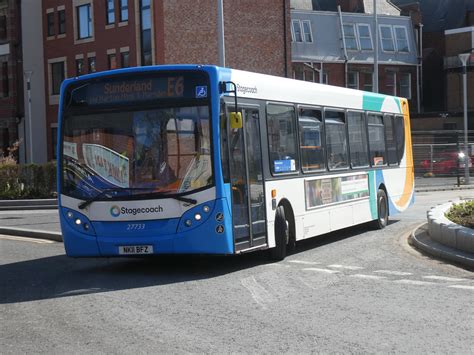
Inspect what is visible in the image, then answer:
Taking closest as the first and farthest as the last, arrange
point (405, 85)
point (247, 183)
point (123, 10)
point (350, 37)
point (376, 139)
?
point (247, 183) < point (376, 139) < point (123, 10) < point (350, 37) < point (405, 85)

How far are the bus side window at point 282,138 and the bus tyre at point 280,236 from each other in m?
0.69

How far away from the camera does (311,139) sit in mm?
13578

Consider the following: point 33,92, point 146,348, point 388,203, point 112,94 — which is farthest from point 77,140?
point 33,92

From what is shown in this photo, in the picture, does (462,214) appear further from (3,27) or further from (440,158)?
(3,27)

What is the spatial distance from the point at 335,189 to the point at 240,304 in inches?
244

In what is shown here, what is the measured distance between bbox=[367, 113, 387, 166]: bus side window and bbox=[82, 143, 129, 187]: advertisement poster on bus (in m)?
7.13

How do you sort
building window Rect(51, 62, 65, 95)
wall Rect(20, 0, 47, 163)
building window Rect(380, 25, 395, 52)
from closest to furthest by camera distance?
building window Rect(51, 62, 65, 95)
wall Rect(20, 0, 47, 163)
building window Rect(380, 25, 395, 52)

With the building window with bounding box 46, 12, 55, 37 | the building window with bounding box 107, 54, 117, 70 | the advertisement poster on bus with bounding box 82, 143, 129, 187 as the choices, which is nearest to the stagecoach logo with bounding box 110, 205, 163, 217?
the advertisement poster on bus with bounding box 82, 143, 129, 187

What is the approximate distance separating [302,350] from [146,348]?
1.34m

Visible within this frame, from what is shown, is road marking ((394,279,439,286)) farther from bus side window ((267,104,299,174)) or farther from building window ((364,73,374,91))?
building window ((364,73,374,91))

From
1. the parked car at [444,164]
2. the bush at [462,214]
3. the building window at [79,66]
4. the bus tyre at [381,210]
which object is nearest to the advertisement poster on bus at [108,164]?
the bush at [462,214]

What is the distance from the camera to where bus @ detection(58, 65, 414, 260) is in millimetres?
10656

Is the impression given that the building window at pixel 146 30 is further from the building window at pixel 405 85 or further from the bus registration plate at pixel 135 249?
the bus registration plate at pixel 135 249

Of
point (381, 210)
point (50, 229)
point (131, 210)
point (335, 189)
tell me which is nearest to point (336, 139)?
point (335, 189)
